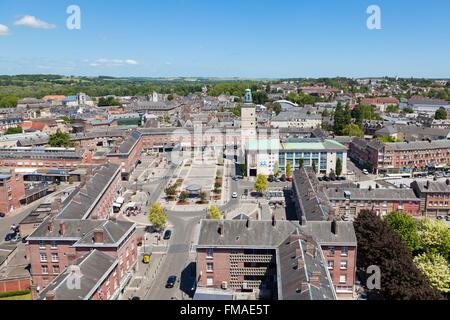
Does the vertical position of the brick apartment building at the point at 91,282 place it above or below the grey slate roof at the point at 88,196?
below

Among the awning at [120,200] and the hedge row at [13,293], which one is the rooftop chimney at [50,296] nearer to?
the hedge row at [13,293]

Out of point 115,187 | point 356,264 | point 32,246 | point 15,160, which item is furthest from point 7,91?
point 356,264

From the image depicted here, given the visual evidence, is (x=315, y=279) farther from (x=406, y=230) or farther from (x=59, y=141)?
(x=59, y=141)

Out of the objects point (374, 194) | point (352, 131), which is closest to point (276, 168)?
point (374, 194)

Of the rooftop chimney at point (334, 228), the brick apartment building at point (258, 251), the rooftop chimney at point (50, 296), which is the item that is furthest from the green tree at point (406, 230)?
the rooftop chimney at point (50, 296)
